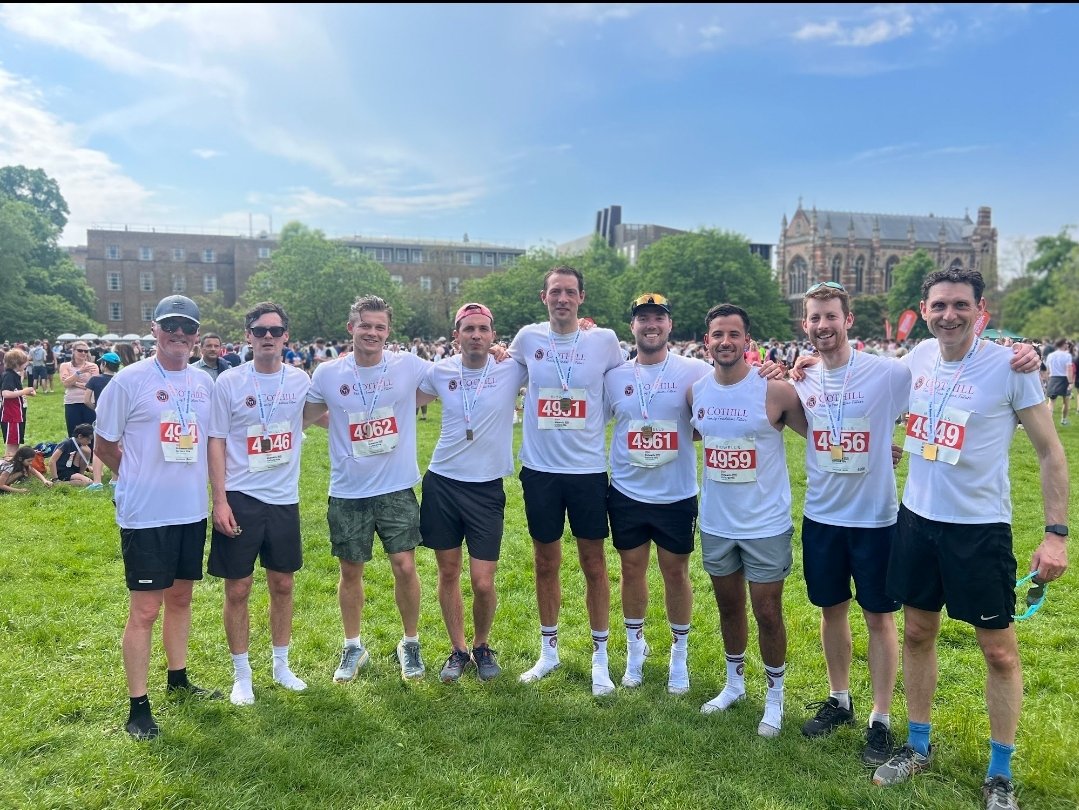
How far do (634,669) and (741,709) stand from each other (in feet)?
2.39

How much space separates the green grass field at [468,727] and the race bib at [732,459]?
148cm

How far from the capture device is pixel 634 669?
4551mm

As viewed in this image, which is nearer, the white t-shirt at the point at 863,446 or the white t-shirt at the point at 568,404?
the white t-shirt at the point at 863,446

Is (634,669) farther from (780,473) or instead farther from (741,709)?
(780,473)

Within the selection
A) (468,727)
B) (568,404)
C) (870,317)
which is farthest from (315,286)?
(870,317)

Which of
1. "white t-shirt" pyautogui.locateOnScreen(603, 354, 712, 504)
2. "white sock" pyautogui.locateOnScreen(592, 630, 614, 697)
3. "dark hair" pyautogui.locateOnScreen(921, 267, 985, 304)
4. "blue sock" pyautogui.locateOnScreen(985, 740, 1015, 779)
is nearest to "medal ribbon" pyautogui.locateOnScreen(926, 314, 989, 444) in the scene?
"dark hair" pyautogui.locateOnScreen(921, 267, 985, 304)

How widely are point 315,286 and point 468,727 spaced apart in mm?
46942

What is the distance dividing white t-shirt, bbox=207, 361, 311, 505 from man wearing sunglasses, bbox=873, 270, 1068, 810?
11.8 ft

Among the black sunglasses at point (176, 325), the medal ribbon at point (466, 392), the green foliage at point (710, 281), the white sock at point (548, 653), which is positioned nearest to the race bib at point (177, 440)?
the black sunglasses at point (176, 325)

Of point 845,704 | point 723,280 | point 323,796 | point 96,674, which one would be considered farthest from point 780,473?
point 723,280

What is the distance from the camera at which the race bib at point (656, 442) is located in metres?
4.27

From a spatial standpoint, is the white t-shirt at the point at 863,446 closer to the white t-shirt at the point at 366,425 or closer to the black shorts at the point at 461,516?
the black shorts at the point at 461,516

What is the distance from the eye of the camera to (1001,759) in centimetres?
329

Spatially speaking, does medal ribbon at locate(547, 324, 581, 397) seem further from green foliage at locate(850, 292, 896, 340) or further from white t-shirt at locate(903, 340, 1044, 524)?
green foliage at locate(850, 292, 896, 340)
